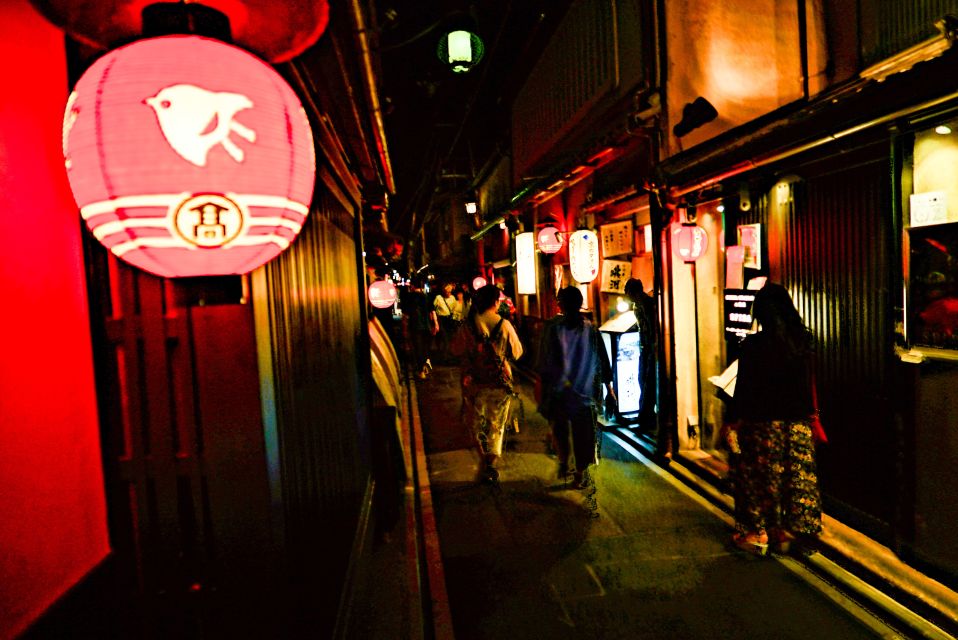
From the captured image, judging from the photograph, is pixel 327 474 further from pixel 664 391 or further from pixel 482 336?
pixel 664 391

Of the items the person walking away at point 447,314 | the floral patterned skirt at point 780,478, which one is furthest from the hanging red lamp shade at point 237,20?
the person walking away at point 447,314

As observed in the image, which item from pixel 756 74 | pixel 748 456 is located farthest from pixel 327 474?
pixel 756 74

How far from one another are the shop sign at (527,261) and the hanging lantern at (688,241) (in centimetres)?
849

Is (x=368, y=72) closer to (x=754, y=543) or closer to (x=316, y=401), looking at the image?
(x=316, y=401)

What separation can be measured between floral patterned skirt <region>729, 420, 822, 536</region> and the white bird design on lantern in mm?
6077

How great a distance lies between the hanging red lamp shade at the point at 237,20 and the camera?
8.23 feet

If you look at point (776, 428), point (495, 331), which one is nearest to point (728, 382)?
point (776, 428)

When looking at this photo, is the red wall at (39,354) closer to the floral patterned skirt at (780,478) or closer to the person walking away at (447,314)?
the floral patterned skirt at (780,478)

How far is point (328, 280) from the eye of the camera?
18.8ft

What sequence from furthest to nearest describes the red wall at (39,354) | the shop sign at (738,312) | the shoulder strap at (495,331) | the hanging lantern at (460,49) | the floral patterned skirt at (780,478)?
the hanging lantern at (460,49) → the shoulder strap at (495,331) → the shop sign at (738,312) → the floral patterned skirt at (780,478) → the red wall at (39,354)

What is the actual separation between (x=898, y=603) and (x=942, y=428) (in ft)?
5.84

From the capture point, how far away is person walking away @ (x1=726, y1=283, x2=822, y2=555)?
5988 millimetres

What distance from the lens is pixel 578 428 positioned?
823 cm

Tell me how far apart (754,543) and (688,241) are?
468cm
